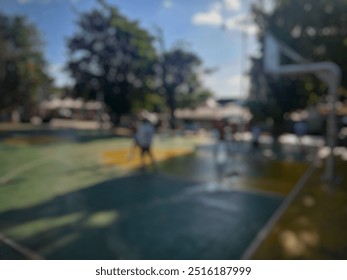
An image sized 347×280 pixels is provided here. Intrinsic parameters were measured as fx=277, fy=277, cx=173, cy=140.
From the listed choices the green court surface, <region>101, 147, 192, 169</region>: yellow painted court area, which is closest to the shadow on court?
the green court surface

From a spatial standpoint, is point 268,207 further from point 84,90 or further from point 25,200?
point 84,90

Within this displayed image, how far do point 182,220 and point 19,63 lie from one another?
3985mm

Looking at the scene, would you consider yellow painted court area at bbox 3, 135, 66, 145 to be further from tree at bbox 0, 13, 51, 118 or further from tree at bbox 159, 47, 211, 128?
tree at bbox 0, 13, 51, 118

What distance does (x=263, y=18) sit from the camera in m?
11.7

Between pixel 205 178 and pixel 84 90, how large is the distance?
226 inches

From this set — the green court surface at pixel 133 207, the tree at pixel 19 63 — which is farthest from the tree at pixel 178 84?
the tree at pixel 19 63

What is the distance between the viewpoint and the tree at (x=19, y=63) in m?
4.13

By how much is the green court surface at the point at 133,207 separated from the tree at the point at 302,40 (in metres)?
5.31

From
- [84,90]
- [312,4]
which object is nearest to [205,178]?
[84,90]

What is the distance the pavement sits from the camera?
3914 mm

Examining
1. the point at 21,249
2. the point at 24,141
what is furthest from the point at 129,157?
the point at 21,249

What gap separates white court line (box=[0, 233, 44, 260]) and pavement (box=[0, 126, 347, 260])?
13mm

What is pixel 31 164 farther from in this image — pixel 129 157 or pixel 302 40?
pixel 302 40
